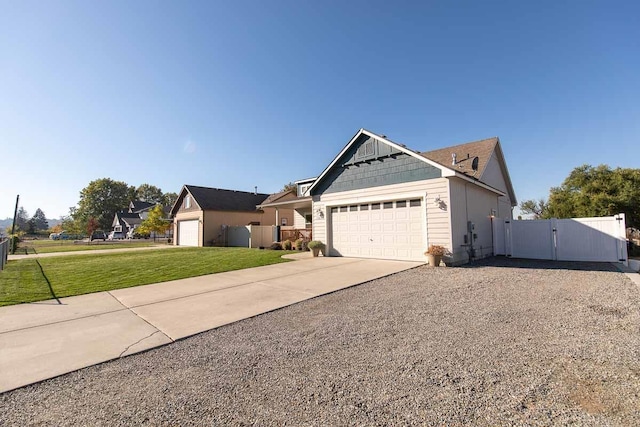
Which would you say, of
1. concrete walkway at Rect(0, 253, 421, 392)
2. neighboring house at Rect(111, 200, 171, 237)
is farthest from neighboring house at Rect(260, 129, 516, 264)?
neighboring house at Rect(111, 200, 171, 237)

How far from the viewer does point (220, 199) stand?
27.4m

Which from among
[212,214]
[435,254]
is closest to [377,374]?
[435,254]

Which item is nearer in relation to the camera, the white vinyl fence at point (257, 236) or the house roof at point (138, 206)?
the white vinyl fence at point (257, 236)

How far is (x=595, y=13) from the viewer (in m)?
9.10

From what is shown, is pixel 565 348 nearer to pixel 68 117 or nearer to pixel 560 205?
pixel 68 117

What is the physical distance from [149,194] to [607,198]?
85936 mm

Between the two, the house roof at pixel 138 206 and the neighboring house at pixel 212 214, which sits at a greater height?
the house roof at pixel 138 206

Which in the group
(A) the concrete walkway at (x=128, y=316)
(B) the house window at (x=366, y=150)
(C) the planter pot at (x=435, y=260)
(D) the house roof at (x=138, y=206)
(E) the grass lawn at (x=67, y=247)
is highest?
(D) the house roof at (x=138, y=206)

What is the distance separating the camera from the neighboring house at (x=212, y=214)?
2516 cm

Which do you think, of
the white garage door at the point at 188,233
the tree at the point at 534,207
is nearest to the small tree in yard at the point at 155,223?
the white garage door at the point at 188,233

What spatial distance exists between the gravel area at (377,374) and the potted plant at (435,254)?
A: 475 cm

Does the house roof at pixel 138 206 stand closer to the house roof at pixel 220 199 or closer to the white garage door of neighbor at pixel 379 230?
the house roof at pixel 220 199

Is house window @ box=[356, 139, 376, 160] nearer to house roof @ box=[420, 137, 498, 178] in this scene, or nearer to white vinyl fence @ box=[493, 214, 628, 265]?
house roof @ box=[420, 137, 498, 178]

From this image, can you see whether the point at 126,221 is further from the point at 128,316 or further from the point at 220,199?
the point at 128,316
